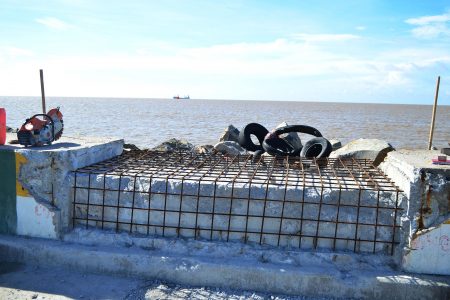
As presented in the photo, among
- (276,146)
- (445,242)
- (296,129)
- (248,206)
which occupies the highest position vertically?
(296,129)

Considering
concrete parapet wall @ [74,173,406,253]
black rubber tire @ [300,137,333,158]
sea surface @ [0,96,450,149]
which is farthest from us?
sea surface @ [0,96,450,149]

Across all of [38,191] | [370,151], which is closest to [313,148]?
[370,151]

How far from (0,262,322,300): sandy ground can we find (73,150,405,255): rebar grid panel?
62 cm

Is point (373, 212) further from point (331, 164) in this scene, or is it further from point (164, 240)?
point (164, 240)

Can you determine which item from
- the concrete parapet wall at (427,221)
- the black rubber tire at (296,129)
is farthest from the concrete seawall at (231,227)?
the black rubber tire at (296,129)

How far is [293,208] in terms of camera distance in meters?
4.75

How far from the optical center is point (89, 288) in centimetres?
A: 449

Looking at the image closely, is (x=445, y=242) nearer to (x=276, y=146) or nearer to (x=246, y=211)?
(x=246, y=211)

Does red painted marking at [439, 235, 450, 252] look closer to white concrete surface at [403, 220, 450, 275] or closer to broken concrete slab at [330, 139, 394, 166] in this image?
Answer: white concrete surface at [403, 220, 450, 275]

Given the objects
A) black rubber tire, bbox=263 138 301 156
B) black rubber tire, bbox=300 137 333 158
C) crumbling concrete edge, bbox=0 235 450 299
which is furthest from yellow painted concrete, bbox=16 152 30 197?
black rubber tire, bbox=300 137 333 158

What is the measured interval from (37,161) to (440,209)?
4.50 m

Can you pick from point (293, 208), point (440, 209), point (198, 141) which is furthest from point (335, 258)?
point (198, 141)

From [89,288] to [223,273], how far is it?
1423 millimetres

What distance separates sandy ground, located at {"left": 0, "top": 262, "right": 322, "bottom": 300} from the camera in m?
4.33
